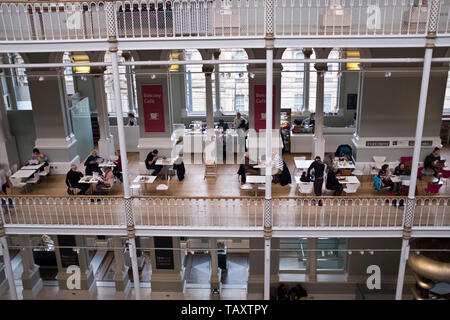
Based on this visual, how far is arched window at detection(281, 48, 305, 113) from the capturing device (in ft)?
54.9

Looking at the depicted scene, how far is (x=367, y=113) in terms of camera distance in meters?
12.7

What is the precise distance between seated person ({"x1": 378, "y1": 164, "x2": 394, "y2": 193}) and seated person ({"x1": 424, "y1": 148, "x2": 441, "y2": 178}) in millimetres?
1212

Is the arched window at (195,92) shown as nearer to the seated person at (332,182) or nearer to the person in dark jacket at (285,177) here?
the person in dark jacket at (285,177)

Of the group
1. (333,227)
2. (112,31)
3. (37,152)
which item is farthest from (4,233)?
(333,227)

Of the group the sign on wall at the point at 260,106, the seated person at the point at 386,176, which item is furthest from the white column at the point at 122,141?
the seated person at the point at 386,176

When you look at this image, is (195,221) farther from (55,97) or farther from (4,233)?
(55,97)

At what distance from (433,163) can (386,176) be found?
1443 millimetres

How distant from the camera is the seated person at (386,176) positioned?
1127cm

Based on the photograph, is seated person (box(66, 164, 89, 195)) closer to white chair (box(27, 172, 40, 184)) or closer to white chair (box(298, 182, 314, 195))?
white chair (box(27, 172, 40, 184))

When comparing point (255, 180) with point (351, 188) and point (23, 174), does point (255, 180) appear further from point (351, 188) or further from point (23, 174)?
point (23, 174)

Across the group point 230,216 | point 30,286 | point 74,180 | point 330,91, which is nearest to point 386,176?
point 230,216

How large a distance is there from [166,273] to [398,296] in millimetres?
6307

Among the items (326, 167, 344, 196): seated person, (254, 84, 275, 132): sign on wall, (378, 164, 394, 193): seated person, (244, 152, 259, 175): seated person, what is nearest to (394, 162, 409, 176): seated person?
(378, 164, 394, 193): seated person

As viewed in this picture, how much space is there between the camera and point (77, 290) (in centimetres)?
1387
